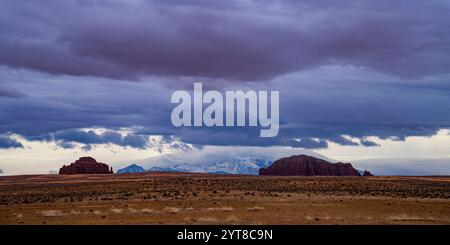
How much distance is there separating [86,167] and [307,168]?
253ft

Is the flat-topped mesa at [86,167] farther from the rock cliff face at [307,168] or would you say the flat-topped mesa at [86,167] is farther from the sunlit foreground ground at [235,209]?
the sunlit foreground ground at [235,209]

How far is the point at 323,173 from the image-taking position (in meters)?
178

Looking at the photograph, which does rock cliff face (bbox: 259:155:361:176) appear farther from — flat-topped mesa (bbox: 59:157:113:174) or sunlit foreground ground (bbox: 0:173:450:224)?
sunlit foreground ground (bbox: 0:173:450:224)

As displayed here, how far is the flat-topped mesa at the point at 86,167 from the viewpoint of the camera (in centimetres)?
18062

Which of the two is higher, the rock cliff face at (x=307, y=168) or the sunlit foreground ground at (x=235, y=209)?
the rock cliff face at (x=307, y=168)

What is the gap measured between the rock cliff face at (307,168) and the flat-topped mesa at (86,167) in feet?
186

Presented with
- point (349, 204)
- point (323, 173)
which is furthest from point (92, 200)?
point (323, 173)

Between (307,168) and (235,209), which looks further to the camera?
(307,168)

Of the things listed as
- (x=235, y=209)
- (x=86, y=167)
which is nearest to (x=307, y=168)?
(x=86, y=167)

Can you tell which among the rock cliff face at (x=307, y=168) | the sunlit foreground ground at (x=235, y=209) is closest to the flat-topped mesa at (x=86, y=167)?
the rock cliff face at (x=307, y=168)

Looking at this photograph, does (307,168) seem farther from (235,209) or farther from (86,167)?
(235,209)

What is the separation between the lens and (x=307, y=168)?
181375 mm

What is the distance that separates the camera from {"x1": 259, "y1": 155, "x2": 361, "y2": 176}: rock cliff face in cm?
17888
